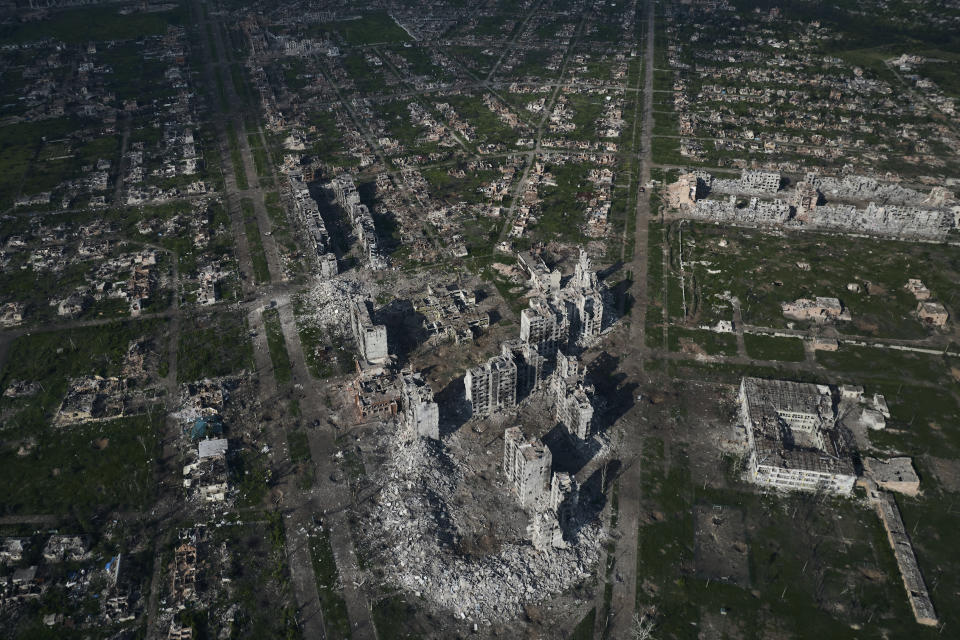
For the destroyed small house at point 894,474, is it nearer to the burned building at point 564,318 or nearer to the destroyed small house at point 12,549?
the burned building at point 564,318

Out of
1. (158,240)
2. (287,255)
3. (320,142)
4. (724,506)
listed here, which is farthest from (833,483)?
(320,142)

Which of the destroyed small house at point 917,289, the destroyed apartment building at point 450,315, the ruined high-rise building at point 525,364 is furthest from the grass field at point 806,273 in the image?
the destroyed apartment building at point 450,315

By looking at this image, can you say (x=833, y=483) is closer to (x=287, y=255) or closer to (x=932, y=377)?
(x=932, y=377)

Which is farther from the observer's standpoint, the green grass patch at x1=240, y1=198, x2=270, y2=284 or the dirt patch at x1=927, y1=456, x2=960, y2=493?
the green grass patch at x1=240, y1=198, x2=270, y2=284

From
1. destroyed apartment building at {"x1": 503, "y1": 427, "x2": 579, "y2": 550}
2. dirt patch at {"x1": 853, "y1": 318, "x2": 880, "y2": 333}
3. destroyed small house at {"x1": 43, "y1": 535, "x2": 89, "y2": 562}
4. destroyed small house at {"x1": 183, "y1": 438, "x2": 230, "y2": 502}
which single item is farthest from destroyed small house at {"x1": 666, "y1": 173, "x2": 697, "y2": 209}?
destroyed small house at {"x1": 43, "y1": 535, "x2": 89, "y2": 562}

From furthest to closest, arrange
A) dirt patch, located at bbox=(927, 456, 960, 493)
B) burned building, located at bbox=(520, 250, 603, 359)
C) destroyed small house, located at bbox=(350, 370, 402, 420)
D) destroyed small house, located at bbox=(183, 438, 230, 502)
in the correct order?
burned building, located at bbox=(520, 250, 603, 359) < destroyed small house, located at bbox=(350, 370, 402, 420) < dirt patch, located at bbox=(927, 456, 960, 493) < destroyed small house, located at bbox=(183, 438, 230, 502)

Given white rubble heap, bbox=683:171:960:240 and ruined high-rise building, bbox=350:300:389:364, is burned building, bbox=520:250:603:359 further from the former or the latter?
white rubble heap, bbox=683:171:960:240
